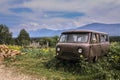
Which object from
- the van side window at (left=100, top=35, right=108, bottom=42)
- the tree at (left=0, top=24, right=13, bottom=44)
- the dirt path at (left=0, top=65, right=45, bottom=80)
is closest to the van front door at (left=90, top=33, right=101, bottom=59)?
the van side window at (left=100, top=35, right=108, bottom=42)

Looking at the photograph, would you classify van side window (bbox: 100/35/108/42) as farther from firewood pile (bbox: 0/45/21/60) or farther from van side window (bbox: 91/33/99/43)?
firewood pile (bbox: 0/45/21/60)

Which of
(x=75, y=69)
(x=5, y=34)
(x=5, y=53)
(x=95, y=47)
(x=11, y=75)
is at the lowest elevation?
(x=11, y=75)

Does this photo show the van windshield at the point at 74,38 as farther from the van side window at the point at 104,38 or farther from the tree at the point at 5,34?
the tree at the point at 5,34

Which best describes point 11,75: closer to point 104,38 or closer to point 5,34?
point 104,38

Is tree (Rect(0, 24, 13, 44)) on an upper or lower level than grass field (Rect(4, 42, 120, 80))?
upper

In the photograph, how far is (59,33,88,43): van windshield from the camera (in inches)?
687

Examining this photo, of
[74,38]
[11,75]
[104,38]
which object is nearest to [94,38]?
[74,38]

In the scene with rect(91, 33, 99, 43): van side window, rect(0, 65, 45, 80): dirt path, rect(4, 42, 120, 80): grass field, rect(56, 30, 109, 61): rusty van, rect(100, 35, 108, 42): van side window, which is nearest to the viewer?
rect(4, 42, 120, 80): grass field

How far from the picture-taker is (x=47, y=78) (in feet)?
51.0

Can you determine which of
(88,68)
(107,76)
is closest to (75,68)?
(88,68)

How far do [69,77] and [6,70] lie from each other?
16.0ft

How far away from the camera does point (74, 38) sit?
17.8 metres

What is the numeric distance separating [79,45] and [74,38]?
3.66ft

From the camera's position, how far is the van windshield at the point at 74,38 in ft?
57.2
